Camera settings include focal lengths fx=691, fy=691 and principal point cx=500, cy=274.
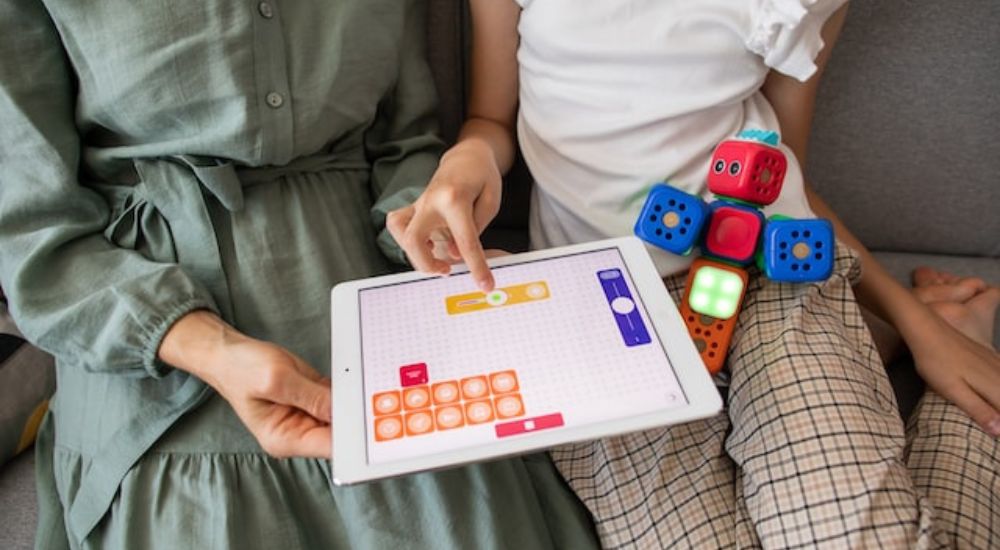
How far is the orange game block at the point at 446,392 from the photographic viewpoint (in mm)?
515

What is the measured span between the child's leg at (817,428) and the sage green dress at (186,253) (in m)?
0.18

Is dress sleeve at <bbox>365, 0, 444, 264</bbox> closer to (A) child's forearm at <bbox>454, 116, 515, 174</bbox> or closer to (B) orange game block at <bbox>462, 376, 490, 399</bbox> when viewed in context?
(A) child's forearm at <bbox>454, 116, 515, 174</bbox>

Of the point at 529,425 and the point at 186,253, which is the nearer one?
the point at 529,425

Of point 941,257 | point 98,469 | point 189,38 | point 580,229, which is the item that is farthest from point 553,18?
point 941,257

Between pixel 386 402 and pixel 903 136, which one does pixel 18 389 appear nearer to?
pixel 386 402

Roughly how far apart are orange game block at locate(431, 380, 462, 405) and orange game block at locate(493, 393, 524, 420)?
0.10 ft

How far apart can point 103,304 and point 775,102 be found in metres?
0.74

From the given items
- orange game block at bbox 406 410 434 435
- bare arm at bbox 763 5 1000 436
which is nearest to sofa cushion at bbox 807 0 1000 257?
bare arm at bbox 763 5 1000 436

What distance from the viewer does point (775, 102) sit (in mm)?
819

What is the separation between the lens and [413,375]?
21.0 inches

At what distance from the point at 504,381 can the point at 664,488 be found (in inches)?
8.3

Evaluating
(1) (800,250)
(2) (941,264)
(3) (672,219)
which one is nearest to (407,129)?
(3) (672,219)

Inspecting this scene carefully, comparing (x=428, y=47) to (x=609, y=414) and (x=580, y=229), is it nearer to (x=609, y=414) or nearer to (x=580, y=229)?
(x=580, y=229)

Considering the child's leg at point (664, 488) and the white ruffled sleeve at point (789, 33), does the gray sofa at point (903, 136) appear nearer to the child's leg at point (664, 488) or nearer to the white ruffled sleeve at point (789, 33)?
the white ruffled sleeve at point (789, 33)
